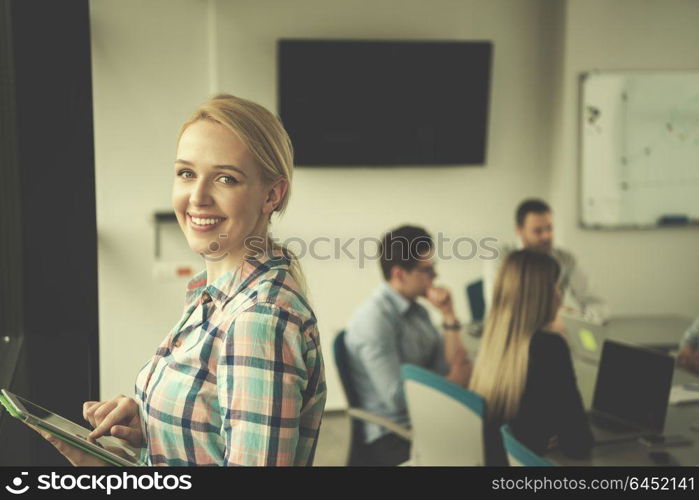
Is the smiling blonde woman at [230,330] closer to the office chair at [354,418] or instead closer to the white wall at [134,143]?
the white wall at [134,143]

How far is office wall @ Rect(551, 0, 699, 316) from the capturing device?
1776 mm

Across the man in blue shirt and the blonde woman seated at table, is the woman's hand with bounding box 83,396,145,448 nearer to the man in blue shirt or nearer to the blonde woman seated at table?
the blonde woman seated at table

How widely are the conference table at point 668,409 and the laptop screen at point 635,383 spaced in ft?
0.28

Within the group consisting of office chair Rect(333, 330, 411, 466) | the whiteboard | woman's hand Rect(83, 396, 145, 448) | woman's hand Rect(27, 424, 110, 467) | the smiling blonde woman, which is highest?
the whiteboard

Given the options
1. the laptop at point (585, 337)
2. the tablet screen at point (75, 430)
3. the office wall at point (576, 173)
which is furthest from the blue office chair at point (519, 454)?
the laptop at point (585, 337)

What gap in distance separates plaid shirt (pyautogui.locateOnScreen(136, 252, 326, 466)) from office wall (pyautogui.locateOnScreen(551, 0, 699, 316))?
1.10 m

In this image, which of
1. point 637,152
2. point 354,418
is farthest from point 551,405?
point 637,152

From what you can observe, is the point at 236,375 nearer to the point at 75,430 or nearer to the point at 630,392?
the point at 75,430

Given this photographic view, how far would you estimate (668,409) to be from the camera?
7.61 ft

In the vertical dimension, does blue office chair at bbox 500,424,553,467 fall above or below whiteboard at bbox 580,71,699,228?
below

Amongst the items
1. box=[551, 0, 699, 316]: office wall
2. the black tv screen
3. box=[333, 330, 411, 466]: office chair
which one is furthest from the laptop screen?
the black tv screen

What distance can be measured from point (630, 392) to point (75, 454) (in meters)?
1.91

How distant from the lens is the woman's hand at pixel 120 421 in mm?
676
